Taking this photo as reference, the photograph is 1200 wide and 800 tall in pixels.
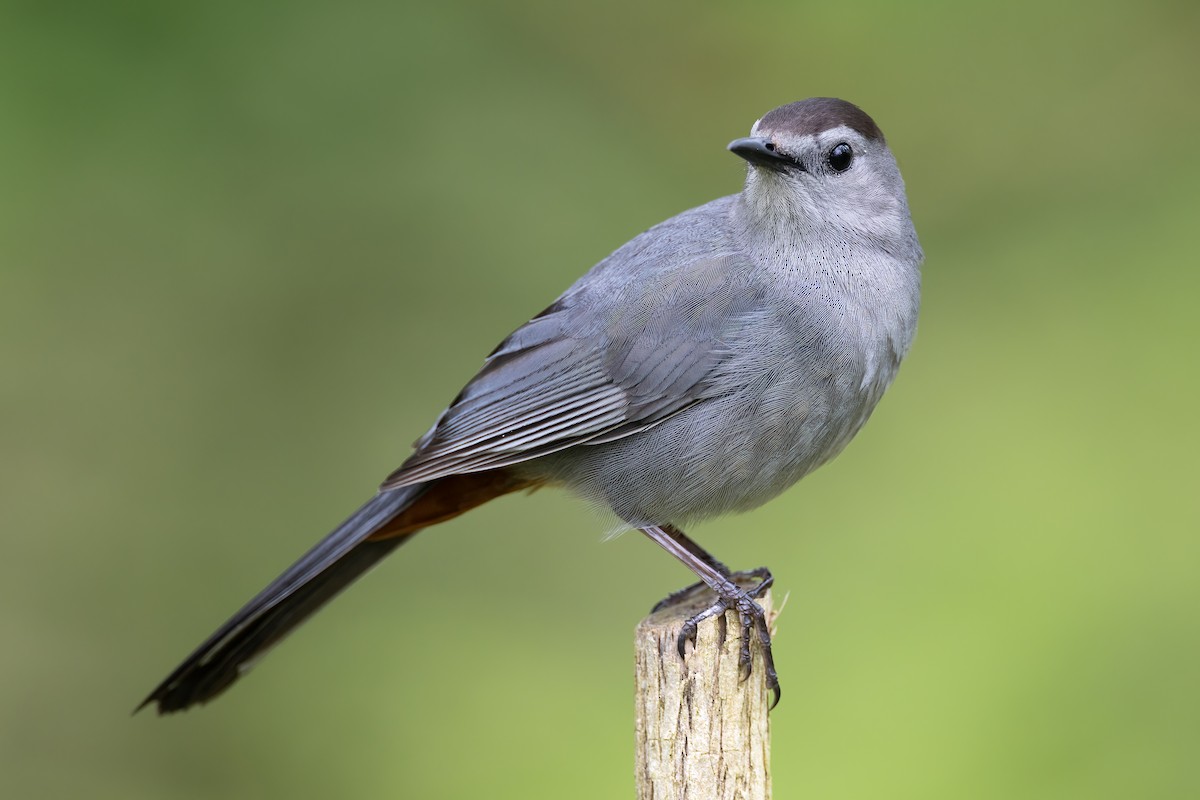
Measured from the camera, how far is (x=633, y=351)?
3.61 metres

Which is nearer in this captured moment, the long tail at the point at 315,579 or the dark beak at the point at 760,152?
the dark beak at the point at 760,152

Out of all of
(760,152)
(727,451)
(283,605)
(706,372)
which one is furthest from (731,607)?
(283,605)

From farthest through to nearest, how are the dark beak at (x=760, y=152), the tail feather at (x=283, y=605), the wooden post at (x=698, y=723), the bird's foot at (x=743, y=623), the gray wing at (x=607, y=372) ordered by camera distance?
the tail feather at (x=283, y=605) → the gray wing at (x=607, y=372) → the dark beak at (x=760, y=152) → the bird's foot at (x=743, y=623) → the wooden post at (x=698, y=723)

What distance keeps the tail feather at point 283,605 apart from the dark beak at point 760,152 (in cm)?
122

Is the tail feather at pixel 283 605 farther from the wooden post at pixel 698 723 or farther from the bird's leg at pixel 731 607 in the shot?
the wooden post at pixel 698 723

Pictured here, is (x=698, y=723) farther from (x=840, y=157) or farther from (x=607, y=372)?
(x=840, y=157)

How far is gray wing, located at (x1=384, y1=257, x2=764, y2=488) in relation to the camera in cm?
354

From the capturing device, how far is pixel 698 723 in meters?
3.09

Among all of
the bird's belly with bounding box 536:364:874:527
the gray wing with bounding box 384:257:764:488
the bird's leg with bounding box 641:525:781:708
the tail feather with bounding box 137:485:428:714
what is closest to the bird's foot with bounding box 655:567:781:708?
the bird's leg with bounding box 641:525:781:708

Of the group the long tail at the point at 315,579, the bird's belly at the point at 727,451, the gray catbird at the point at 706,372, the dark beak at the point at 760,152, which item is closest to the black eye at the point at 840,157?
the gray catbird at the point at 706,372

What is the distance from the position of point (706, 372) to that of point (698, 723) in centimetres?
89

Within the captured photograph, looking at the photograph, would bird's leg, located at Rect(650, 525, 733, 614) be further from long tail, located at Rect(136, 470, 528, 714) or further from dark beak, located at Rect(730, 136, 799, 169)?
dark beak, located at Rect(730, 136, 799, 169)

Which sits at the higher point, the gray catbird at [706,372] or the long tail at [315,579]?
the gray catbird at [706,372]

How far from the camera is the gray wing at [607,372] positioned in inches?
140
